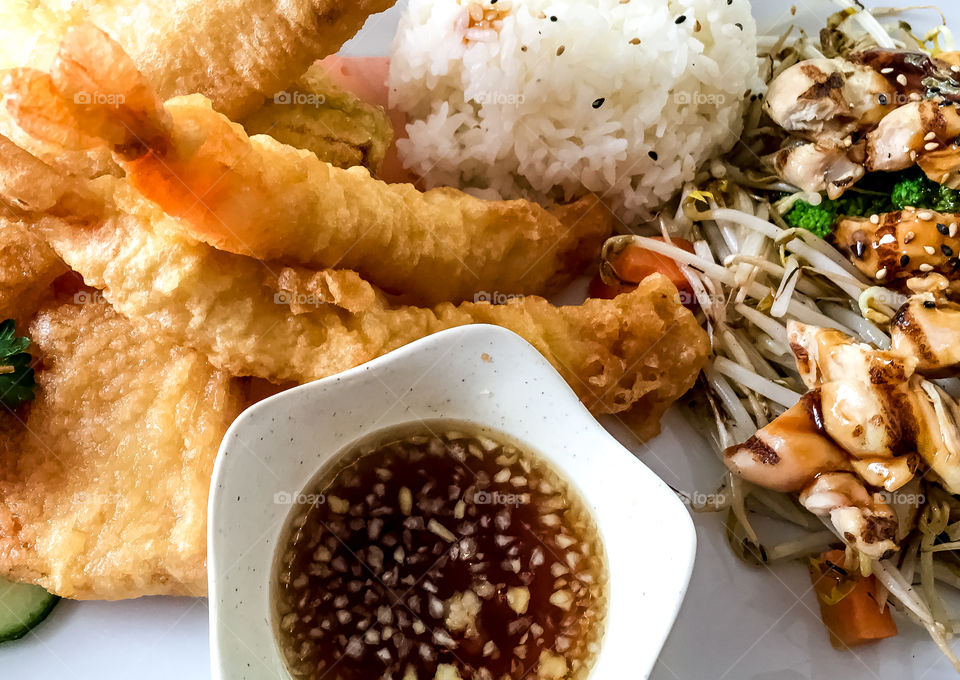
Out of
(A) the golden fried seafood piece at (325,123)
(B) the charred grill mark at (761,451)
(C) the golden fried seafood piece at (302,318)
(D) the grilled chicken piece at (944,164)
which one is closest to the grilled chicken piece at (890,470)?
(B) the charred grill mark at (761,451)

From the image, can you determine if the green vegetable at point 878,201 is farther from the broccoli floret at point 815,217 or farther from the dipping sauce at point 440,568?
the dipping sauce at point 440,568

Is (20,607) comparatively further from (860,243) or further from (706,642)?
(860,243)

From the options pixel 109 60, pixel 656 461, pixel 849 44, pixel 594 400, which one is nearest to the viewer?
pixel 109 60

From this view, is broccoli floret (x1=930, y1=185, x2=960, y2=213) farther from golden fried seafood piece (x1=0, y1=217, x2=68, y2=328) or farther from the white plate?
golden fried seafood piece (x1=0, y1=217, x2=68, y2=328)

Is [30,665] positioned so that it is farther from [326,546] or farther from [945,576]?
→ [945,576]

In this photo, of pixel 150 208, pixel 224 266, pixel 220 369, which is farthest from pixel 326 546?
pixel 150 208

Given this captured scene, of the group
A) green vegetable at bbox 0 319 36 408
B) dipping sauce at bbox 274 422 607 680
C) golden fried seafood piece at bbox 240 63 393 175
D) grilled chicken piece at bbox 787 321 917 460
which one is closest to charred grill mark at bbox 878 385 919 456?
grilled chicken piece at bbox 787 321 917 460
